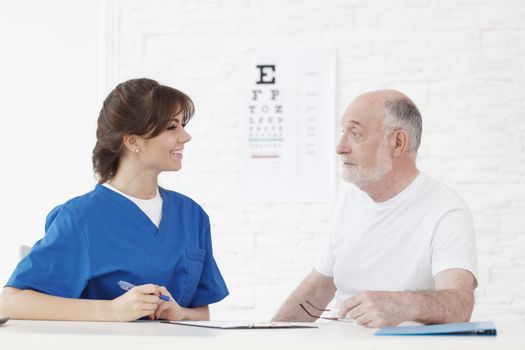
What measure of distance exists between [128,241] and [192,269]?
207mm

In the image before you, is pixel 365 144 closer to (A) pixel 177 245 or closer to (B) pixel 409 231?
(B) pixel 409 231

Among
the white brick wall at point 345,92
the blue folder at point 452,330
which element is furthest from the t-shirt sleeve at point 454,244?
the white brick wall at point 345,92

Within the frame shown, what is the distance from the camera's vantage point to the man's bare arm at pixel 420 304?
5.60 feet

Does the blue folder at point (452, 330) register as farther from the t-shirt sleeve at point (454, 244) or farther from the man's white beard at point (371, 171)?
the man's white beard at point (371, 171)

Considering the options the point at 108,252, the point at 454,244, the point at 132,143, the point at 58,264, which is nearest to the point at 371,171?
the point at 454,244

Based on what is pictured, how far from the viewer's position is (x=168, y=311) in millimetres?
1977

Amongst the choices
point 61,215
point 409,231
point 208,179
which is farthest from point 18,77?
point 409,231

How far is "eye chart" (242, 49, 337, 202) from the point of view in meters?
3.51

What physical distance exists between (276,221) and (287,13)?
87 cm

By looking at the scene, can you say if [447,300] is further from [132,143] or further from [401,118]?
[132,143]

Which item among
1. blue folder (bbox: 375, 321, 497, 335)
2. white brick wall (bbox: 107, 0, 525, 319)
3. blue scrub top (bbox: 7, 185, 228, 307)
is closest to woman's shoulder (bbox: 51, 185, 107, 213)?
blue scrub top (bbox: 7, 185, 228, 307)

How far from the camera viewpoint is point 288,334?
4.89ft

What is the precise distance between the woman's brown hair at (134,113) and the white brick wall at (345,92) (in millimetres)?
1343

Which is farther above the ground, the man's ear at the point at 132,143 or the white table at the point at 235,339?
the man's ear at the point at 132,143
